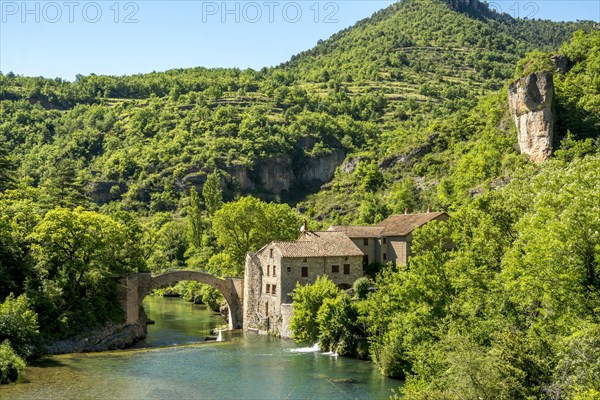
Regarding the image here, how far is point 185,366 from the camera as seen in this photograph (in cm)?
4772

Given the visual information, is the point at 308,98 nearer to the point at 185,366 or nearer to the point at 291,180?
the point at 291,180

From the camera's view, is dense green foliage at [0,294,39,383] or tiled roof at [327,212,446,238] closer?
dense green foliage at [0,294,39,383]

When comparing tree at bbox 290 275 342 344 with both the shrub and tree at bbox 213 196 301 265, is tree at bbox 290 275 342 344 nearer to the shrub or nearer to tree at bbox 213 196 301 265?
the shrub

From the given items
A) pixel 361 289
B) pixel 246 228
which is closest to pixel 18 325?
pixel 361 289

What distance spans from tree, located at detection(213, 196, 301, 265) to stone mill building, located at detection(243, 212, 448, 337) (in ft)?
25.2

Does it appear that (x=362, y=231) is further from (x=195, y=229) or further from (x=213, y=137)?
(x=213, y=137)

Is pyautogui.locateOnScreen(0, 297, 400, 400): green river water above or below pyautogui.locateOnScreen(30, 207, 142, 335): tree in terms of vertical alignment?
below

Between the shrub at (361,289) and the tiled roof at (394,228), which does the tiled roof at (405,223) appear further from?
the shrub at (361,289)

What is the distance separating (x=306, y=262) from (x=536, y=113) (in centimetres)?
3498

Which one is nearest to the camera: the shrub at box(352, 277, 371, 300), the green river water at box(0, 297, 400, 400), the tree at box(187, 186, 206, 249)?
the green river water at box(0, 297, 400, 400)

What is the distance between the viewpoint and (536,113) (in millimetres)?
79062

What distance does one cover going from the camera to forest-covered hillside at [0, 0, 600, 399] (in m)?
28.0

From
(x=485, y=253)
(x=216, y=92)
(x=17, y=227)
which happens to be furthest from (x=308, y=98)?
(x=485, y=253)

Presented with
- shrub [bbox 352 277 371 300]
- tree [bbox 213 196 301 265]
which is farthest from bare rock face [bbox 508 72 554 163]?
shrub [bbox 352 277 371 300]
